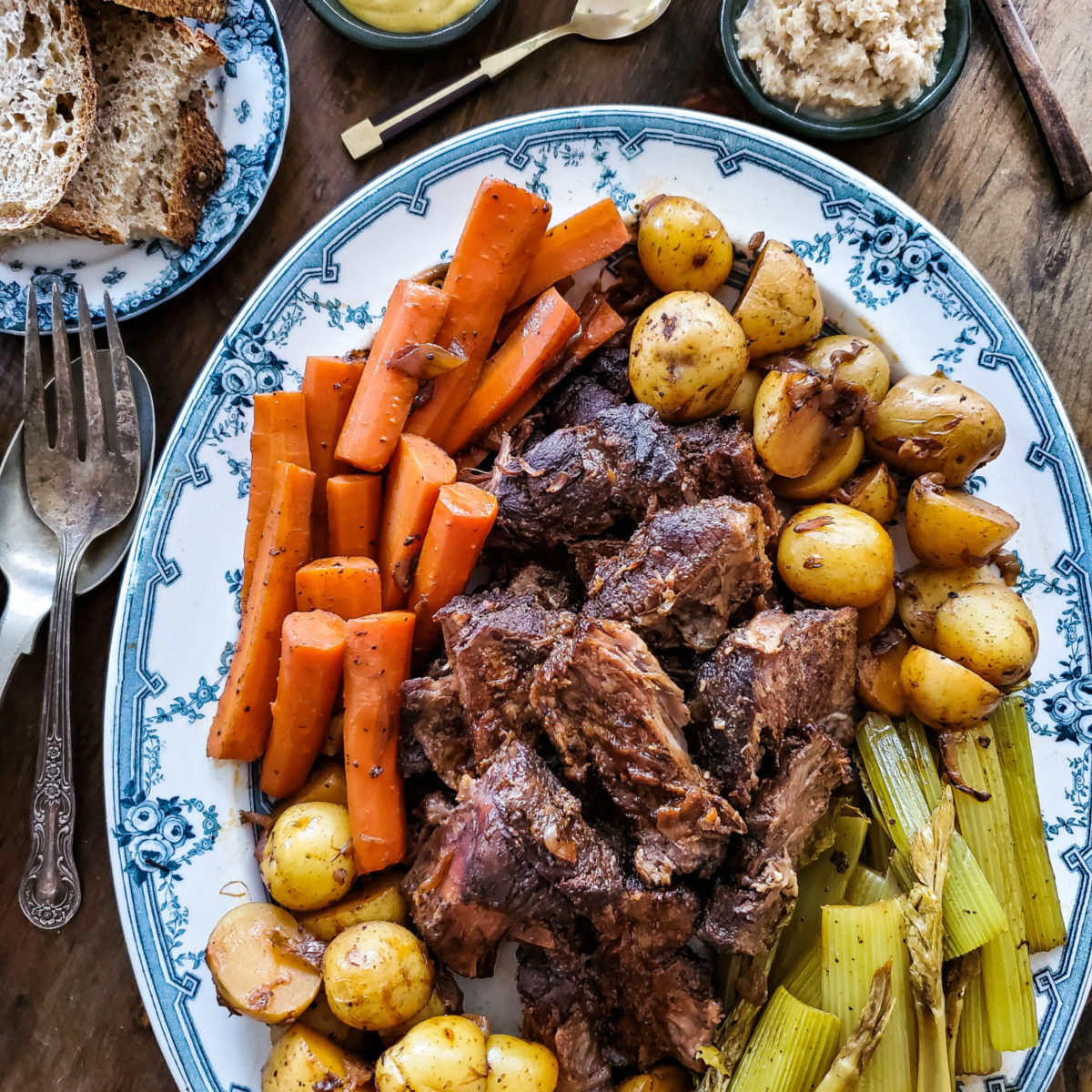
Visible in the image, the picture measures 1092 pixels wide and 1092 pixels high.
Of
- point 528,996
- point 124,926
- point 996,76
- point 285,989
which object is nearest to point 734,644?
point 528,996

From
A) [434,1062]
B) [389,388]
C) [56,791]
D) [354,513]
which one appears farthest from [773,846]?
[56,791]

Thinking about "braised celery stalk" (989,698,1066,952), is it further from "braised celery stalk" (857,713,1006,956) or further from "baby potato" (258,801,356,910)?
"baby potato" (258,801,356,910)

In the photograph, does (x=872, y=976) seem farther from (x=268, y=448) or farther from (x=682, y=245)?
(x=268, y=448)

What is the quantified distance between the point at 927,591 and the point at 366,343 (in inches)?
72.8

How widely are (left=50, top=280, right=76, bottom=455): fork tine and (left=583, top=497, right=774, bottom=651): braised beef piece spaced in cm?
171

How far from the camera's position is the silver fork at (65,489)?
279 centimetres

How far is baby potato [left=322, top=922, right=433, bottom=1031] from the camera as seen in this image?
7.55 ft

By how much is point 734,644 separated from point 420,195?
1.67m

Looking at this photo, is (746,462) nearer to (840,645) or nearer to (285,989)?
(840,645)

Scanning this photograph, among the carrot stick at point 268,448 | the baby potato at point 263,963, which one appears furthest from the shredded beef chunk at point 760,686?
the carrot stick at point 268,448

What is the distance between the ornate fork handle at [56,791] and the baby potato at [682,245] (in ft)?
6.49

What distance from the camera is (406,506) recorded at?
2.54m

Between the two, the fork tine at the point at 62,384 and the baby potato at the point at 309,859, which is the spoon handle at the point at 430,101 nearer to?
A: the fork tine at the point at 62,384

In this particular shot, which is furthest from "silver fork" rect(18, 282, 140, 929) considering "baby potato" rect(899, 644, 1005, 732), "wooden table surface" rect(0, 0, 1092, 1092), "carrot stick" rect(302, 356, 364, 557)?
"baby potato" rect(899, 644, 1005, 732)
